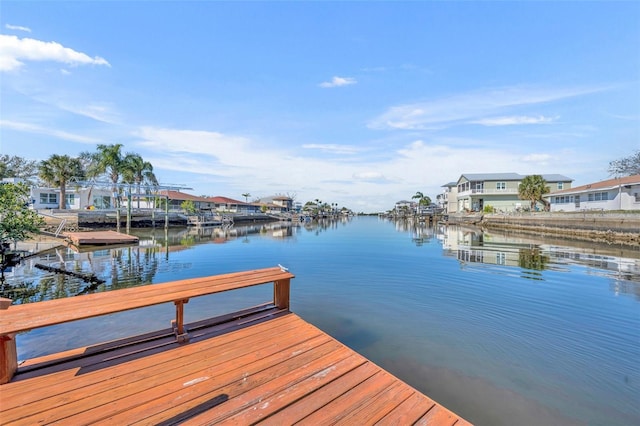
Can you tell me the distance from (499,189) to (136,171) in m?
72.0

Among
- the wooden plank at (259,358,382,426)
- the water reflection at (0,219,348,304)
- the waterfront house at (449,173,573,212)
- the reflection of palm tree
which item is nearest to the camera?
the wooden plank at (259,358,382,426)

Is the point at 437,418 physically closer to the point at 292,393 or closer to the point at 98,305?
the point at 292,393

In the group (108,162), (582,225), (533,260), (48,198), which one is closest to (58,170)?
(48,198)

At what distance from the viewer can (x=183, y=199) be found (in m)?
71.1

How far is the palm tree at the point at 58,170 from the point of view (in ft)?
128

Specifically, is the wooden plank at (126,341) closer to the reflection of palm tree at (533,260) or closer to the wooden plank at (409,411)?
the wooden plank at (409,411)

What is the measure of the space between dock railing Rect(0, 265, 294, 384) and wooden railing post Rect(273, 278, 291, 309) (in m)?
0.25

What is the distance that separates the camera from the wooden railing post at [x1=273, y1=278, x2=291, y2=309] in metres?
5.54

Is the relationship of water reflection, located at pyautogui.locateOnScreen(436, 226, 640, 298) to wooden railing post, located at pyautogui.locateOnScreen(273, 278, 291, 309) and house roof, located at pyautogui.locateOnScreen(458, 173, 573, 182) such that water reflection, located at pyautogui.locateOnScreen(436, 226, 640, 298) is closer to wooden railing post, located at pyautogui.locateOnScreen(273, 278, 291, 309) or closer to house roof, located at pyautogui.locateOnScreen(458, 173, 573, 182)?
wooden railing post, located at pyautogui.locateOnScreen(273, 278, 291, 309)

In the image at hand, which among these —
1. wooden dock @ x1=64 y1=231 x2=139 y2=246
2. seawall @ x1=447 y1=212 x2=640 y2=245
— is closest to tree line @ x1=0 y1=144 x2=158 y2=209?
wooden dock @ x1=64 y1=231 x2=139 y2=246

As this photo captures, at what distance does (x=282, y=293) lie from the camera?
5.55 meters

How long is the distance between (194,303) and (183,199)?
228 feet

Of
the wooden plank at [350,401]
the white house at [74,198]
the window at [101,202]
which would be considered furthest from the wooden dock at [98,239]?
the window at [101,202]

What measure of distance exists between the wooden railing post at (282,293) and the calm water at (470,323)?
63.3 inches
